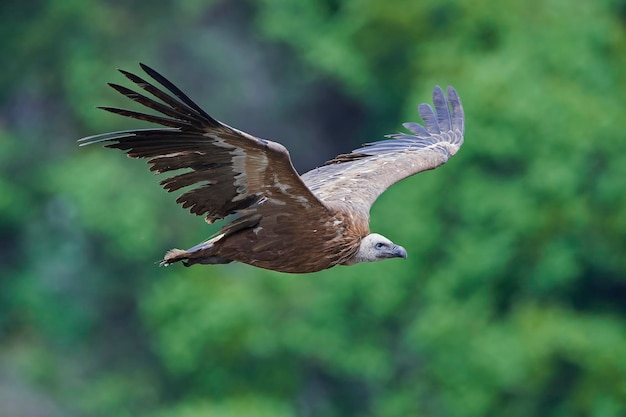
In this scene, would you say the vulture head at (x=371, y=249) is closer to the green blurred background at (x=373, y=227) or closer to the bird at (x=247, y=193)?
the bird at (x=247, y=193)

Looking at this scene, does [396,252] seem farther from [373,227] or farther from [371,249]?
[373,227]

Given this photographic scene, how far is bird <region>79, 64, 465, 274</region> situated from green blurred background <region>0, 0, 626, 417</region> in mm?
22742

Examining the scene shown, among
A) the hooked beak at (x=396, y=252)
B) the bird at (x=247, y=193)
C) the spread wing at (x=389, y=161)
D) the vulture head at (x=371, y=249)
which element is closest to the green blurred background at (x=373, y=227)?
the spread wing at (x=389, y=161)

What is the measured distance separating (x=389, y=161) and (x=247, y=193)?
3009 millimetres

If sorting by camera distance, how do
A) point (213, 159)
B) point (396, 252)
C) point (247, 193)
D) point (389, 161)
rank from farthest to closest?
Answer: 1. point (389, 161)
2. point (396, 252)
3. point (247, 193)
4. point (213, 159)

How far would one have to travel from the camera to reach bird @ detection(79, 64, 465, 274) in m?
10.9

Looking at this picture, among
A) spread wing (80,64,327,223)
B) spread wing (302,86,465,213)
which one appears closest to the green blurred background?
spread wing (302,86,465,213)

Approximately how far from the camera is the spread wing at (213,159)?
35.4 ft

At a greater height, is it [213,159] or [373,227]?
[373,227]

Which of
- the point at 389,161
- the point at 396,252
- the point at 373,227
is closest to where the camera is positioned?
the point at 396,252

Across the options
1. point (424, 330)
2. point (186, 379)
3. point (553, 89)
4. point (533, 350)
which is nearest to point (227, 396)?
point (186, 379)

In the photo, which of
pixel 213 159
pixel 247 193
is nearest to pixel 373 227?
pixel 247 193

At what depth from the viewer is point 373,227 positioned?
38906 mm

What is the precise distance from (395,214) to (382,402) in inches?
194
